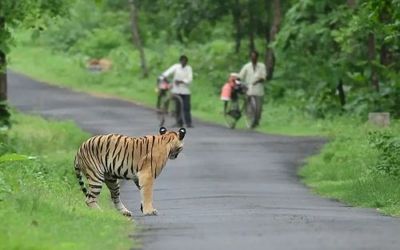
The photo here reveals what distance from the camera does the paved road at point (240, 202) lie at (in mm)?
13148

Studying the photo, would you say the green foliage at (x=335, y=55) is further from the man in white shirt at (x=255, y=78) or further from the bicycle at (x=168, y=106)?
the bicycle at (x=168, y=106)

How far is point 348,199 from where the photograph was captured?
63.7 ft

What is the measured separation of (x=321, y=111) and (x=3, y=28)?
42.2 ft

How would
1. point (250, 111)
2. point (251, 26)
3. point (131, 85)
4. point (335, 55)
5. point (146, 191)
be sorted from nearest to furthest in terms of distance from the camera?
1. point (146, 191)
2. point (250, 111)
3. point (335, 55)
4. point (251, 26)
5. point (131, 85)

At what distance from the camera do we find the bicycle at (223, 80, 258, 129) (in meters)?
34.0

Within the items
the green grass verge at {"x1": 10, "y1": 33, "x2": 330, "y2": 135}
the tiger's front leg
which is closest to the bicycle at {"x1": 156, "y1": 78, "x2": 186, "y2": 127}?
the green grass verge at {"x1": 10, "y1": 33, "x2": 330, "y2": 135}

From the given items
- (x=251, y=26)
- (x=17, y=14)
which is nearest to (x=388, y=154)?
(x=17, y=14)

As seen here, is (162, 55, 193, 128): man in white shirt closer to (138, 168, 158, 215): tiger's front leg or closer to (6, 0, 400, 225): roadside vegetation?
(6, 0, 400, 225): roadside vegetation

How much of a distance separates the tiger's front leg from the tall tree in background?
787 cm

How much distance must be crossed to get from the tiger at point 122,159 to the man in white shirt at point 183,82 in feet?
52.1

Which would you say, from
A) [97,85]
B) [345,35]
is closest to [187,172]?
[345,35]

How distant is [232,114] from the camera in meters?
34.2

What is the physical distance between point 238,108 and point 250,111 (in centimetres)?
34

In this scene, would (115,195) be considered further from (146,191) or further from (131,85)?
(131,85)
